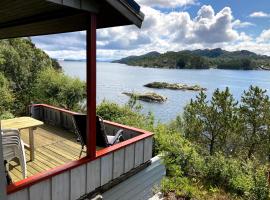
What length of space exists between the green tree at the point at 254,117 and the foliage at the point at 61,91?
1186cm

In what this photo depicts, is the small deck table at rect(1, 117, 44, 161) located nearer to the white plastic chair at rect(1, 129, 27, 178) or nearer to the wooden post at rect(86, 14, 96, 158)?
the white plastic chair at rect(1, 129, 27, 178)

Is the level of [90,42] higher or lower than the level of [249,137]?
higher

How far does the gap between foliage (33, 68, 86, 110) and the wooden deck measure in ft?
20.4

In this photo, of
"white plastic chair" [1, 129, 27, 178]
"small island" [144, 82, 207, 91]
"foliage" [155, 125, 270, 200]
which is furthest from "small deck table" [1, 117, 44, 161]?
"small island" [144, 82, 207, 91]

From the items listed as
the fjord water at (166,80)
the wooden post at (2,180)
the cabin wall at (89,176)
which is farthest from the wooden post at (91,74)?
the fjord water at (166,80)

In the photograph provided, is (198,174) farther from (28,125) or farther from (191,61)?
(191,61)

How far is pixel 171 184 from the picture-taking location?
16.8ft

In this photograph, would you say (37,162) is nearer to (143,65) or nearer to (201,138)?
(201,138)

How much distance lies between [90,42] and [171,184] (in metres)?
2.99

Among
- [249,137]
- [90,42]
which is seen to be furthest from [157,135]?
[249,137]

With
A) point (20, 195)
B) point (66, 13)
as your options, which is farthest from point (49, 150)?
point (66, 13)

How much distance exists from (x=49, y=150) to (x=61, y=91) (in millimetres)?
8008

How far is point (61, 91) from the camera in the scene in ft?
43.0

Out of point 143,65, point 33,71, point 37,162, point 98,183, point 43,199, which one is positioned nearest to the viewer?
point 43,199
